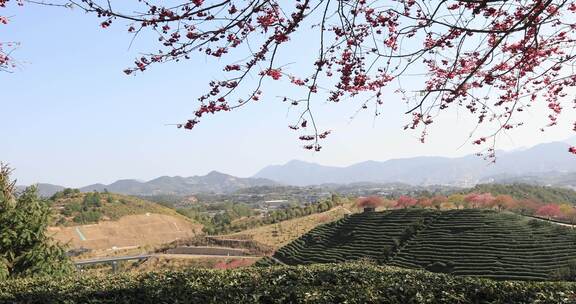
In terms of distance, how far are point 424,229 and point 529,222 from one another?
7982mm

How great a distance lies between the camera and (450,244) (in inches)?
1348

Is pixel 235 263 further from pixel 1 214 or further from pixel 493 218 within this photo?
pixel 1 214

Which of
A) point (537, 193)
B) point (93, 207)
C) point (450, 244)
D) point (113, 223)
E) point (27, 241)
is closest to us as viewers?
point (27, 241)

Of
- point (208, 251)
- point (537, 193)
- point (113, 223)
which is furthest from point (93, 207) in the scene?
point (537, 193)

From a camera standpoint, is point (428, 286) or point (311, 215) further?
point (311, 215)

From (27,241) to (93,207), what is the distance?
235ft

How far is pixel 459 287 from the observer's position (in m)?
5.88

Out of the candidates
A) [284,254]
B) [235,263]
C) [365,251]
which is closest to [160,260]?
[235,263]

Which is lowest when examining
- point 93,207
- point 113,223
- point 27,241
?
point 113,223

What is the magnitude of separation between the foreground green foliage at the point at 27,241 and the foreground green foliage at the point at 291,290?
264 inches

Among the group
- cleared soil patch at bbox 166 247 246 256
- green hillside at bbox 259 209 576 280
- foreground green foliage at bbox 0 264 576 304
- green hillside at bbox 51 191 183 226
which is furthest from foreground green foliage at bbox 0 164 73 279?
green hillside at bbox 51 191 183 226

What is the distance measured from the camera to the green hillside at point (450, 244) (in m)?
28.0

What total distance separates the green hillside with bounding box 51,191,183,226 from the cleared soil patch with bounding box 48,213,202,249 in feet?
6.06

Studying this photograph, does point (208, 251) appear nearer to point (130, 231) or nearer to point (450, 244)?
point (450, 244)
